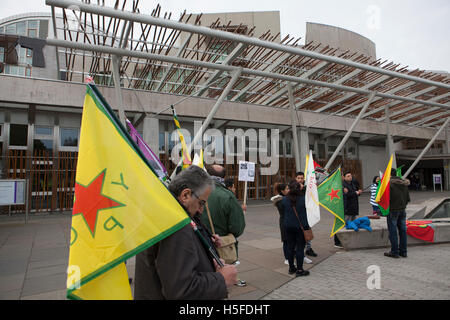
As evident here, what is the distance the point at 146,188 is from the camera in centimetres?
140

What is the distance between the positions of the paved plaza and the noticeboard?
2433 millimetres

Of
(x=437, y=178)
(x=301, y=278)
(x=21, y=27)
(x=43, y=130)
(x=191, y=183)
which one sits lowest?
(x=301, y=278)

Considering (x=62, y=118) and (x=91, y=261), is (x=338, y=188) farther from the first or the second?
(x=62, y=118)

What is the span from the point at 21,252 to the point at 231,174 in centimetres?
1274

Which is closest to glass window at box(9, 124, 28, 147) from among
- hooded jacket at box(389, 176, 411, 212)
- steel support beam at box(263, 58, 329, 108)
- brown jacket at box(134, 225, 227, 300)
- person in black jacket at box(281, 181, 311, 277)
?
steel support beam at box(263, 58, 329, 108)

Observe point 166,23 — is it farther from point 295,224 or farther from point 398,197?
point 398,197

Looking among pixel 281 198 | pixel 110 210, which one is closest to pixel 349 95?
pixel 281 198

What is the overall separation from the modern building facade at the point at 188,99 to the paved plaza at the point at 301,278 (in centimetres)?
510

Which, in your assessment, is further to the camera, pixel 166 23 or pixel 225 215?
pixel 166 23

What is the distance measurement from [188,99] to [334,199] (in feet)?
36.1

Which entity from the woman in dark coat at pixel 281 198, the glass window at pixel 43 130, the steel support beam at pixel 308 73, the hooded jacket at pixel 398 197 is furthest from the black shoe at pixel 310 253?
the glass window at pixel 43 130

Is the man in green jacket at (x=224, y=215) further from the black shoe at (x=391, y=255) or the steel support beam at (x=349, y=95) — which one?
the steel support beam at (x=349, y=95)

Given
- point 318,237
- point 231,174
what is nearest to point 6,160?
point 231,174

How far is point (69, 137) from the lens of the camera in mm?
14742
